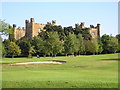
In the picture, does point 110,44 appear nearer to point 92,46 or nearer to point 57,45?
point 92,46

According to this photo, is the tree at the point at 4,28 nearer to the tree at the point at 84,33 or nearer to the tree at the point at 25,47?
the tree at the point at 25,47

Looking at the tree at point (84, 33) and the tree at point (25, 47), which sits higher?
the tree at point (84, 33)

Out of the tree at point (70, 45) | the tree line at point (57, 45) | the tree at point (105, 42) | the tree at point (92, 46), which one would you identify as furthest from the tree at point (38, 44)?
the tree at point (105, 42)

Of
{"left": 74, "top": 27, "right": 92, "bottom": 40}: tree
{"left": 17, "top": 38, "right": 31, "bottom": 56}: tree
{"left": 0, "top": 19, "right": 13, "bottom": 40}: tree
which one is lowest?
{"left": 17, "top": 38, "right": 31, "bottom": 56}: tree

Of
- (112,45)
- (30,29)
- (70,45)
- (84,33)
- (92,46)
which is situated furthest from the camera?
(30,29)

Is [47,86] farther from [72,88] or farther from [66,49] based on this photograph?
[66,49]

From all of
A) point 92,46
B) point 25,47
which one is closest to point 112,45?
point 92,46

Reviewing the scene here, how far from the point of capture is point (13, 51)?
53.1 metres

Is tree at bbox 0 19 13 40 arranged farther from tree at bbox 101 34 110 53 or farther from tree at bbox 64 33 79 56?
tree at bbox 101 34 110 53

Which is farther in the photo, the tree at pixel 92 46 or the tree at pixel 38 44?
the tree at pixel 92 46

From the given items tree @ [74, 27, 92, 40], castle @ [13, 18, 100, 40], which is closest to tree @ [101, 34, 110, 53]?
tree @ [74, 27, 92, 40]

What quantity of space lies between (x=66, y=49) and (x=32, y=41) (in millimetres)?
12529

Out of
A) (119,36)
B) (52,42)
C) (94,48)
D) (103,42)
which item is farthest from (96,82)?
(119,36)

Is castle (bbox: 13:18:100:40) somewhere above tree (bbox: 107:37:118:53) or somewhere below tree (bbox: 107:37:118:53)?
above
